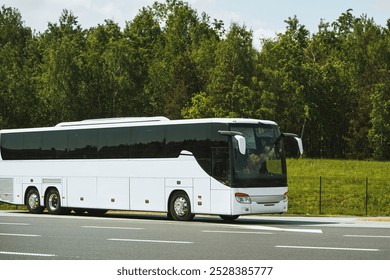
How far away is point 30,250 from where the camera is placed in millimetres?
15633

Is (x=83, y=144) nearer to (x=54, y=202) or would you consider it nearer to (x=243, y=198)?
(x=54, y=202)

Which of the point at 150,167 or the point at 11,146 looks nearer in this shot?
the point at 150,167

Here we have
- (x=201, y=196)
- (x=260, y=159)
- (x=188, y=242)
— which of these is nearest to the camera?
(x=188, y=242)

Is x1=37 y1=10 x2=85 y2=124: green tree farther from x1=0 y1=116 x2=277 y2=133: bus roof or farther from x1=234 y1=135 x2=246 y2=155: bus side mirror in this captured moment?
x1=234 y1=135 x2=246 y2=155: bus side mirror

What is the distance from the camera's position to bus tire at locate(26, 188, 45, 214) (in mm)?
33500

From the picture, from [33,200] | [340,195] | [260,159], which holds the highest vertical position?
[260,159]

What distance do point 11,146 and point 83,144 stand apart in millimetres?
4800

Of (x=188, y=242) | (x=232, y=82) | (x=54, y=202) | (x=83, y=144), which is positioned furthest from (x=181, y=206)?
(x=232, y=82)

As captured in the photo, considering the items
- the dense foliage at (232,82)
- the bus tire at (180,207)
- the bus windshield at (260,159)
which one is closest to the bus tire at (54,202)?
the bus tire at (180,207)

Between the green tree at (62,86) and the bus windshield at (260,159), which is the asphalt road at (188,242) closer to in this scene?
the bus windshield at (260,159)

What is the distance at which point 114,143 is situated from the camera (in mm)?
30000

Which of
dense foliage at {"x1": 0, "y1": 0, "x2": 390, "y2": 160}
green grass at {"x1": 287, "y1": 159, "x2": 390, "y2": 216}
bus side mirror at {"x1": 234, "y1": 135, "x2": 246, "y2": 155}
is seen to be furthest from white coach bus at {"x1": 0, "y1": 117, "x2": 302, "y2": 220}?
dense foliage at {"x1": 0, "y1": 0, "x2": 390, "y2": 160}

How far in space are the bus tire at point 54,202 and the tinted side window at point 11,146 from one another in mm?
2273

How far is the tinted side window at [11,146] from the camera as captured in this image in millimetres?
34219
